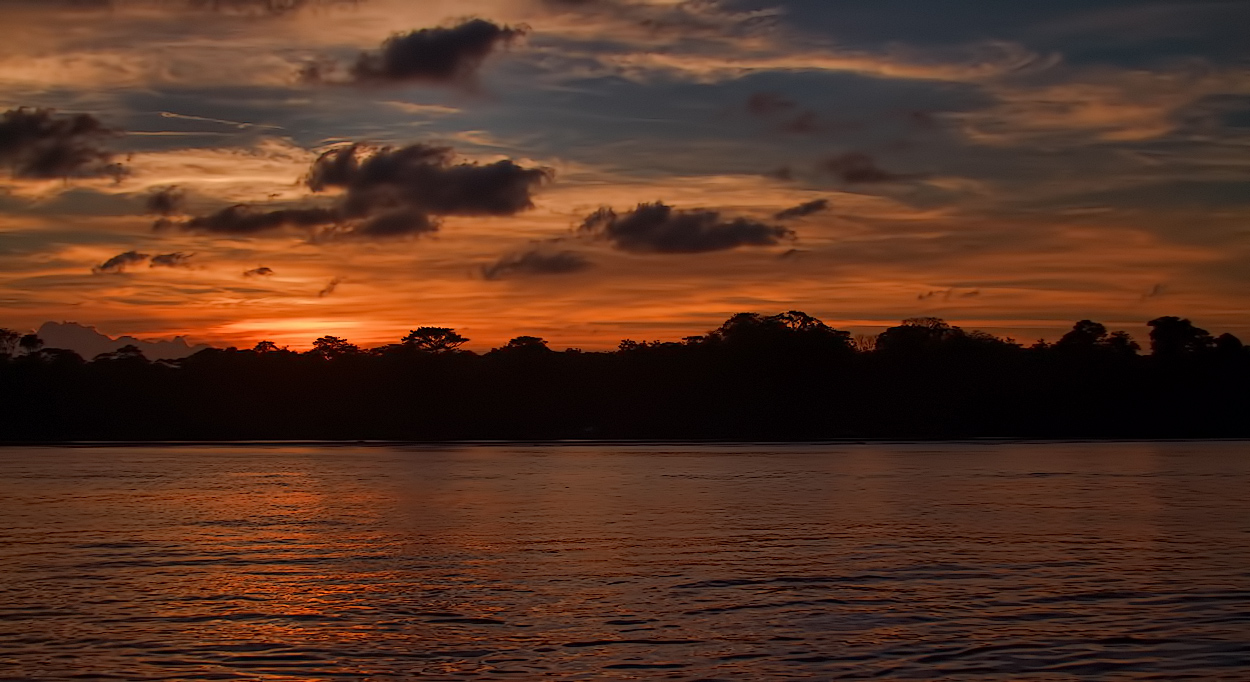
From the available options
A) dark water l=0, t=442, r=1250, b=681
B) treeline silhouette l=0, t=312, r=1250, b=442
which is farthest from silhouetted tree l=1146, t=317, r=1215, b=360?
dark water l=0, t=442, r=1250, b=681

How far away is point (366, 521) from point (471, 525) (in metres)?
4.69

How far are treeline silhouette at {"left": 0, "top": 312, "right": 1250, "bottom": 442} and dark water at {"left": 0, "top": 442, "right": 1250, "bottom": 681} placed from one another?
117 metres

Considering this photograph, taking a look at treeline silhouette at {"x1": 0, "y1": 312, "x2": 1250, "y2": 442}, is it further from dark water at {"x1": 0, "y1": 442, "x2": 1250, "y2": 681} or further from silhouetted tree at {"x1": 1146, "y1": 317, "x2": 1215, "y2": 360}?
dark water at {"x1": 0, "y1": 442, "x2": 1250, "y2": 681}

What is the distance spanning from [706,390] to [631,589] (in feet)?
485

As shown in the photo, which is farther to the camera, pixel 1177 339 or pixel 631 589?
pixel 1177 339

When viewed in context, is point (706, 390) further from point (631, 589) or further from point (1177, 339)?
point (631, 589)

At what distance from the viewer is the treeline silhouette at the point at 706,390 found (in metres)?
165

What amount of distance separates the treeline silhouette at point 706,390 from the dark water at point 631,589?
116749 millimetres

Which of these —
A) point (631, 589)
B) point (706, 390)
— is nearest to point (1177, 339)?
point (706, 390)

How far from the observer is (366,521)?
135 ft

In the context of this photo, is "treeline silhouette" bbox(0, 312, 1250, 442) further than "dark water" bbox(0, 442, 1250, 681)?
Yes

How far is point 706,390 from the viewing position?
171 metres

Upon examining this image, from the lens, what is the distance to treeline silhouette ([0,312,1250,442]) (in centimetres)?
16500

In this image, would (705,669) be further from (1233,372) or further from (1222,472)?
(1233,372)
